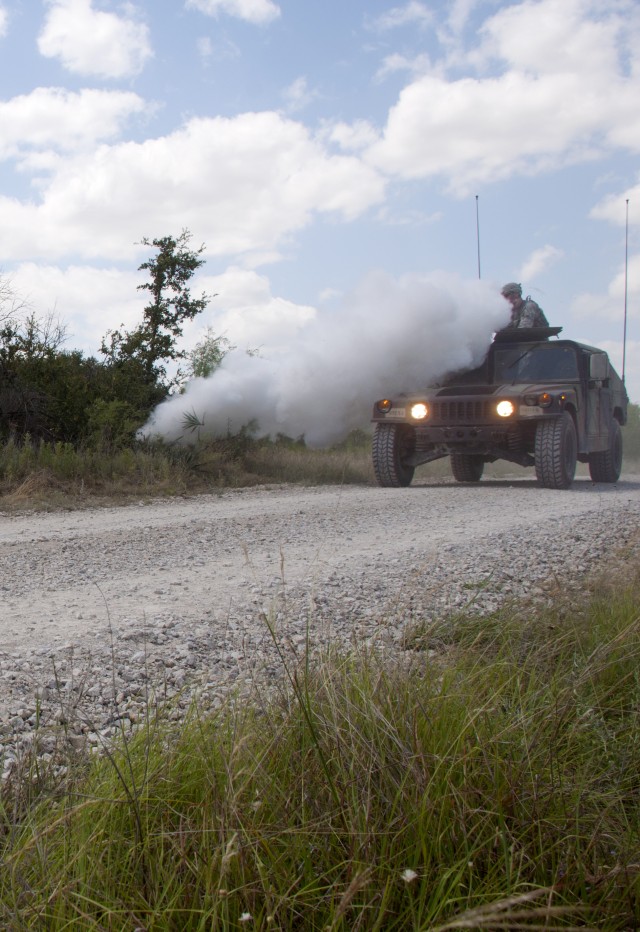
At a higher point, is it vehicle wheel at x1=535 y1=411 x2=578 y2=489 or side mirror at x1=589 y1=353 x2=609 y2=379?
side mirror at x1=589 y1=353 x2=609 y2=379

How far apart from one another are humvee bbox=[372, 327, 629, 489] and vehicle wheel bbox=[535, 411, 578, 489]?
14 millimetres

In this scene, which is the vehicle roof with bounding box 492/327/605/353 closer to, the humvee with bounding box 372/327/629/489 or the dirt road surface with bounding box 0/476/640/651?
the humvee with bounding box 372/327/629/489

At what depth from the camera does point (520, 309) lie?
46.3ft

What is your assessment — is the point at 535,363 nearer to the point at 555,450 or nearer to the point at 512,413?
the point at 512,413

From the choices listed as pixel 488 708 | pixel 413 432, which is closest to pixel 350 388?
pixel 413 432

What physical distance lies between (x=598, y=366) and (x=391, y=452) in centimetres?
336

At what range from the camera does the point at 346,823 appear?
1885 millimetres

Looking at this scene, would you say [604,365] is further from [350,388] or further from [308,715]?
[308,715]

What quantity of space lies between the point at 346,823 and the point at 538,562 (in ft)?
15.2

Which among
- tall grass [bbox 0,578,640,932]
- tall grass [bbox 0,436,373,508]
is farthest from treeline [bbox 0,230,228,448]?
tall grass [bbox 0,578,640,932]

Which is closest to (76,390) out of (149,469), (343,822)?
(149,469)

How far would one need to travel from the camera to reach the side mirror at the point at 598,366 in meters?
13.0

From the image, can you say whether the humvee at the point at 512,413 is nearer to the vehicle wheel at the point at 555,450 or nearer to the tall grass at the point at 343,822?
the vehicle wheel at the point at 555,450

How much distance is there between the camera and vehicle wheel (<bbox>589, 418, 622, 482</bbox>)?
15.3 m
